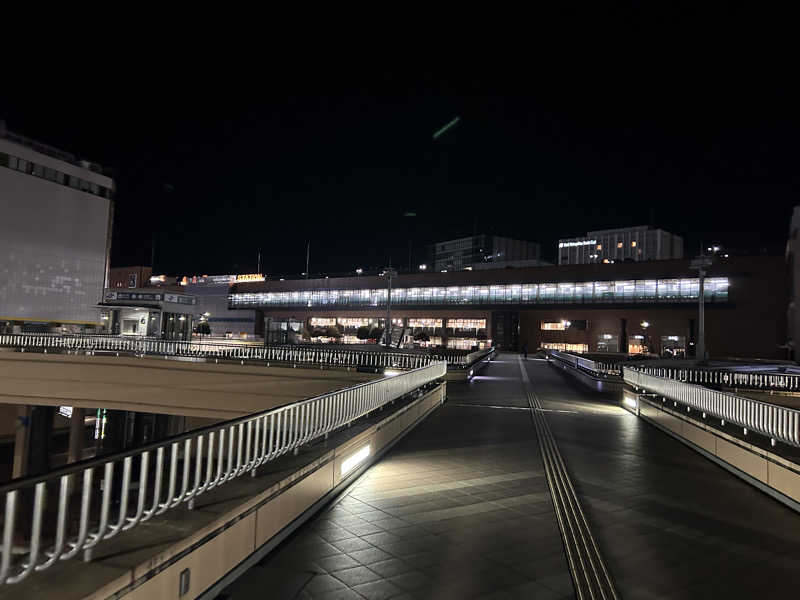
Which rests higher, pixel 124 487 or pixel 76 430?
pixel 124 487

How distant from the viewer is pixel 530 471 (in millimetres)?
8898

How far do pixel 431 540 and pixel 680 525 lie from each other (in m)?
3.15

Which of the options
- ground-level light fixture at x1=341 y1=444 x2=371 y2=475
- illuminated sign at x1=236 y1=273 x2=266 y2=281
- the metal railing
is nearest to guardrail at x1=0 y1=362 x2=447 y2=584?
ground-level light fixture at x1=341 y1=444 x2=371 y2=475

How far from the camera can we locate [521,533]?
234 inches

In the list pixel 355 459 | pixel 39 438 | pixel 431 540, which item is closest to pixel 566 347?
pixel 39 438

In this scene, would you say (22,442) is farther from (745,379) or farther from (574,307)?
(574,307)

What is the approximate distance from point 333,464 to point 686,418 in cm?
883

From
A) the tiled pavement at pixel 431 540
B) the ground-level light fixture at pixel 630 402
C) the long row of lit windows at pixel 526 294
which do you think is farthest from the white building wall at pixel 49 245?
the tiled pavement at pixel 431 540

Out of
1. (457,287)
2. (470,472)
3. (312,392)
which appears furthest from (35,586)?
(457,287)

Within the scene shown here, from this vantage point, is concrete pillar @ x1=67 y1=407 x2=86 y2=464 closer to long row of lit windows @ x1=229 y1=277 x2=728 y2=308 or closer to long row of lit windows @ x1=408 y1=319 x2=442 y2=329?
long row of lit windows @ x1=229 y1=277 x2=728 y2=308

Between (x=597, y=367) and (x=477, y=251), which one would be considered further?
(x=477, y=251)

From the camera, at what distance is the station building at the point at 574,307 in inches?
2125

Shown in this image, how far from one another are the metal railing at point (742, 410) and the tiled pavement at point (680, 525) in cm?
100

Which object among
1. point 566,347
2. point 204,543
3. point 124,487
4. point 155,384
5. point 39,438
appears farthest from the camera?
point 566,347
